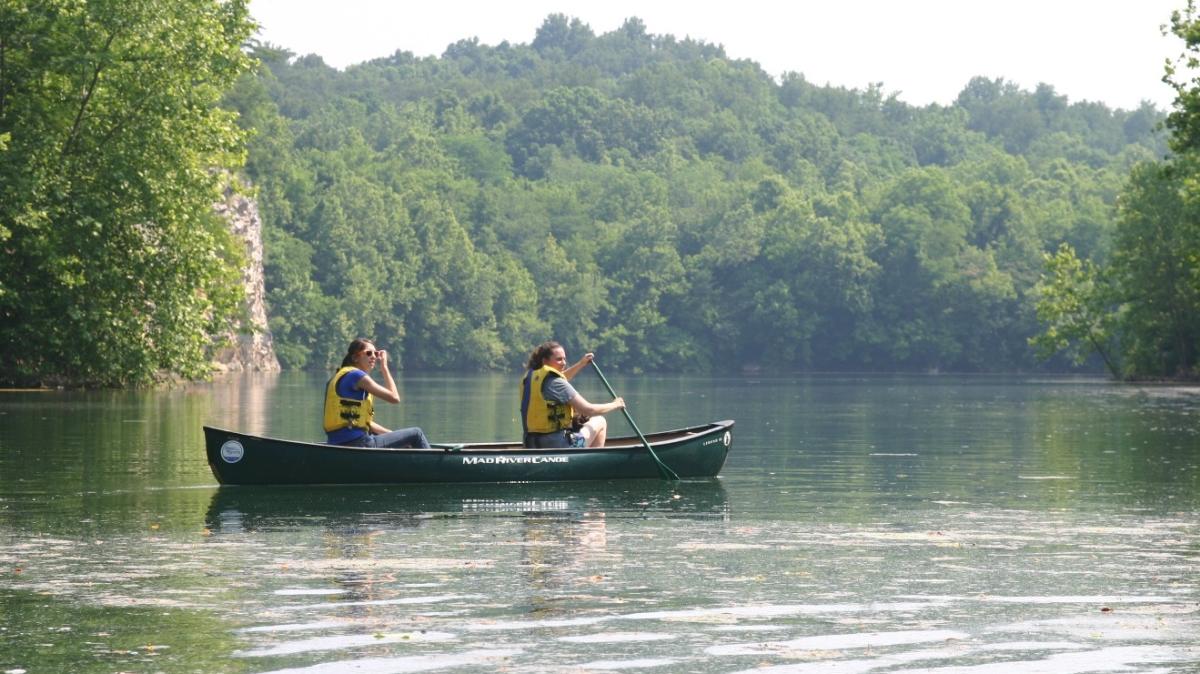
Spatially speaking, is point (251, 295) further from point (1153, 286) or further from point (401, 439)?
point (401, 439)

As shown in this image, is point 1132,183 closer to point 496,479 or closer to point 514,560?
point 496,479

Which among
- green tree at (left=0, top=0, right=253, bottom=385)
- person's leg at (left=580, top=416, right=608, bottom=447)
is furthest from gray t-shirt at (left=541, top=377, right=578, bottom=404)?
green tree at (left=0, top=0, right=253, bottom=385)

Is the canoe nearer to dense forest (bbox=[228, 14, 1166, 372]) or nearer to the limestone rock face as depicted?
the limestone rock face

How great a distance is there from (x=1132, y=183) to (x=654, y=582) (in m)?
76.9

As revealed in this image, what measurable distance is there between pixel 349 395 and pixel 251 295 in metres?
92.6

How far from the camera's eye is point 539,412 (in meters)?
22.5

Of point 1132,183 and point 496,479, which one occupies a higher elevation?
point 1132,183

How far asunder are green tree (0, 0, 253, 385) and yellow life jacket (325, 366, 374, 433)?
2702 cm

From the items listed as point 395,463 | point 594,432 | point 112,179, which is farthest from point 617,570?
point 112,179

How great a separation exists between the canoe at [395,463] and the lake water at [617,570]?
21cm

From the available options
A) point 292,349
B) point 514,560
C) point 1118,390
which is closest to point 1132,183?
point 1118,390

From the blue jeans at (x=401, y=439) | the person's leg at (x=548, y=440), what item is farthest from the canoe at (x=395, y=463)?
the blue jeans at (x=401, y=439)

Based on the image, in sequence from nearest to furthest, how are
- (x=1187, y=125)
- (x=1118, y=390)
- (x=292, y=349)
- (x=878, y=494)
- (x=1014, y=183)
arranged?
(x=878, y=494) → (x=1187, y=125) → (x=1118, y=390) → (x=292, y=349) → (x=1014, y=183)

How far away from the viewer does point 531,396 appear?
2252 cm
